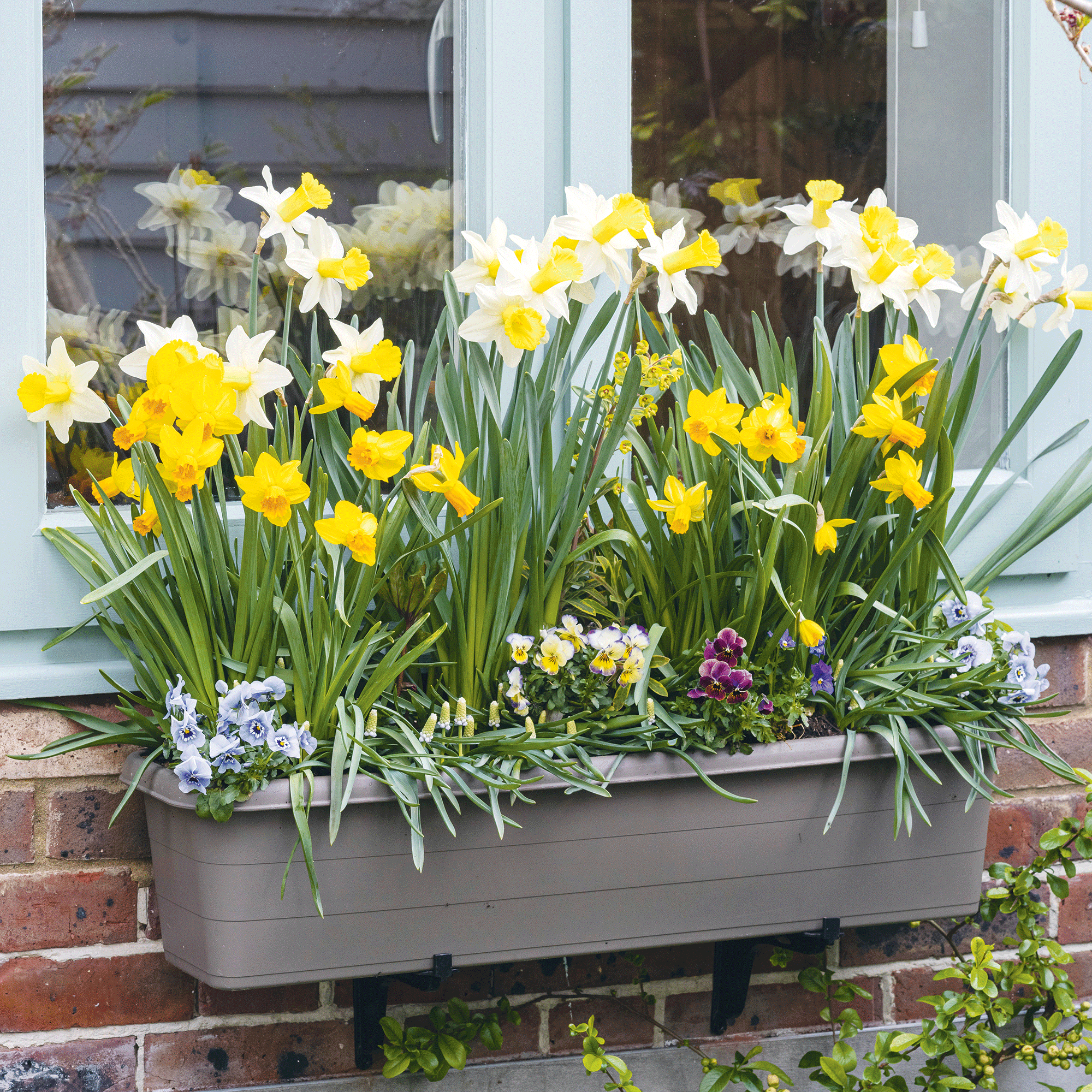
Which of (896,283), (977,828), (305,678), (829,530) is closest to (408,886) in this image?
(305,678)

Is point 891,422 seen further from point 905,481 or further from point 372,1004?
point 372,1004

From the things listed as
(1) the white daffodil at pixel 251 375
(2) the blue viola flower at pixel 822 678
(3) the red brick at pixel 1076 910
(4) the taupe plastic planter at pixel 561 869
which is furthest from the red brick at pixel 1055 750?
(1) the white daffodil at pixel 251 375

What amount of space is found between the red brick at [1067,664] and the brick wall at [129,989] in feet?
0.81

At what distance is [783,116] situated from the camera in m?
1.24

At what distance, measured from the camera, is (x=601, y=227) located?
877 millimetres

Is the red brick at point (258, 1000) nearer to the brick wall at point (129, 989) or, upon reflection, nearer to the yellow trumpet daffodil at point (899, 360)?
the brick wall at point (129, 989)

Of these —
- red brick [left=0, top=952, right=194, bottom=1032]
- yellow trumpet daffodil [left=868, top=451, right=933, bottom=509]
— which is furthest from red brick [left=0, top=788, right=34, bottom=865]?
yellow trumpet daffodil [left=868, top=451, right=933, bottom=509]

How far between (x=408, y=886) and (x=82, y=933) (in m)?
0.39

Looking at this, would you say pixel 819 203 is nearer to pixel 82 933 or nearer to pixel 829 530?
pixel 829 530

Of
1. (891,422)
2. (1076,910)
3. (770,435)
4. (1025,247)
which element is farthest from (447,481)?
(1076,910)

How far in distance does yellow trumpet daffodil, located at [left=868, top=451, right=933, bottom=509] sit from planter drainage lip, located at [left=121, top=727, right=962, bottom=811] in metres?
0.24

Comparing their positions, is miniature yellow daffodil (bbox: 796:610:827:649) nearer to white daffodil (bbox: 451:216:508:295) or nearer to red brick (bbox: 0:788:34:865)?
white daffodil (bbox: 451:216:508:295)

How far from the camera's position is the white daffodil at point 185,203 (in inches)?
41.6

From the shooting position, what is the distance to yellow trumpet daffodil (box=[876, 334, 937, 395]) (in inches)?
37.4
